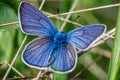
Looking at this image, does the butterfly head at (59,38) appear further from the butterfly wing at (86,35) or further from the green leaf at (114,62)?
the green leaf at (114,62)

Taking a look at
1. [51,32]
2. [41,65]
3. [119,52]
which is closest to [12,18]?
[51,32]

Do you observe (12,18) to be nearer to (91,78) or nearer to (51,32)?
(51,32)

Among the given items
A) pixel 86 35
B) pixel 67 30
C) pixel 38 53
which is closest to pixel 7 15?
pixel 67 30

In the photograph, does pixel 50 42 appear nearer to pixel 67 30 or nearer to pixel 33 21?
pixel 33 21

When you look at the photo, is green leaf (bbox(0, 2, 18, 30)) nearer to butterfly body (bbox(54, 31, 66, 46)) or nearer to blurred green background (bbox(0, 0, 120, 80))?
blurred green background (bbox(0, 0, 120, 80))

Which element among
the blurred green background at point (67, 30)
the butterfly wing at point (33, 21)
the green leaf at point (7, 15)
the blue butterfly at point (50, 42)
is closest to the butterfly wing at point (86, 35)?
the blue butterfly at point (50, 42)

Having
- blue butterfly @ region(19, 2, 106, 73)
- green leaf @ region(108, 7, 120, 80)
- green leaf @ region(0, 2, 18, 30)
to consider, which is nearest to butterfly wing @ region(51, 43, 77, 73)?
blue butterfly @ region(19, 2, 106, 73)
